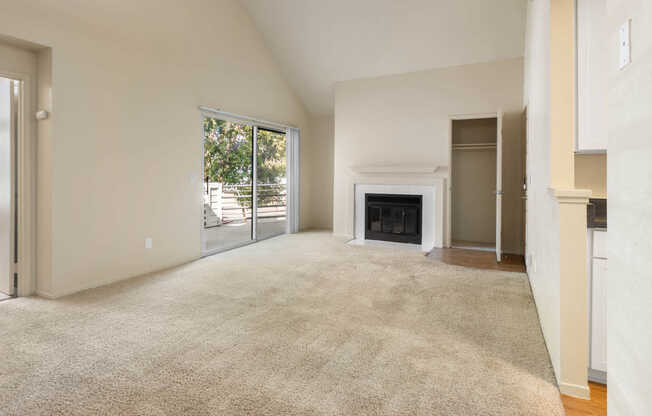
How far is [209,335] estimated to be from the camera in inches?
94.7

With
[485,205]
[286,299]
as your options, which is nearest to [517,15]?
[485,205]

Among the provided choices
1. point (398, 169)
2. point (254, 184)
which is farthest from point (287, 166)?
point (398, 169)

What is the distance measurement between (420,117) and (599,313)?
4.20m

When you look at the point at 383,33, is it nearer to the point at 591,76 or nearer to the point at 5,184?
the point at 591,76

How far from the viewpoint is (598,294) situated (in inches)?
70.6

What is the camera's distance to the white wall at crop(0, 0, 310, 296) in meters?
3.14

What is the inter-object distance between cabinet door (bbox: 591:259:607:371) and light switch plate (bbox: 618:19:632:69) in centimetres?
117

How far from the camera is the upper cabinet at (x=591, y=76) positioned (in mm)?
1876

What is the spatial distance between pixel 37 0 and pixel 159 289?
2.58 metres

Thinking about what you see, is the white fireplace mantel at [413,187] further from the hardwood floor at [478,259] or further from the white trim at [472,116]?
the white trim at [472,116]

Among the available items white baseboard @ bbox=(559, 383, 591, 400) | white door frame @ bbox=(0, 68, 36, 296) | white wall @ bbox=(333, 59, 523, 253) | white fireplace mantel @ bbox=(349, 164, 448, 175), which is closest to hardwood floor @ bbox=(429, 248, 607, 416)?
white wall @ bbox=(333, 59, 523, 253)

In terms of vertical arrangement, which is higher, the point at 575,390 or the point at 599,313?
the point at 599,313

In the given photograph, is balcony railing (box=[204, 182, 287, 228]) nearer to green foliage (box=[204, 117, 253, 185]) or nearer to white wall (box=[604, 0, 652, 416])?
green foliage (box=[204, 117, 253, 185])

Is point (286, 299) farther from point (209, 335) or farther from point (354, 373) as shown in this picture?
point (354, 373)
